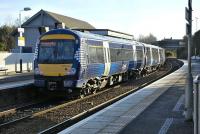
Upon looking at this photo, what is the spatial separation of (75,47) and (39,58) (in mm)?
1792

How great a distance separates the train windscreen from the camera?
20375 mm

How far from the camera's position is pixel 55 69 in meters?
20.3

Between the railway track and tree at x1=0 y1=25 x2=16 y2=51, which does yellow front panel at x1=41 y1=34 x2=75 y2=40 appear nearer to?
the railway track

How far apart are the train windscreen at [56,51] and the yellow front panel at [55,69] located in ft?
0.77

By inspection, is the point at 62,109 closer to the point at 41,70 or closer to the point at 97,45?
the point at 41,70

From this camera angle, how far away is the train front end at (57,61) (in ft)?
65.6

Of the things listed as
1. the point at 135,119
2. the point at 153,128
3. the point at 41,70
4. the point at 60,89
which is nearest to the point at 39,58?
the point at 41,70

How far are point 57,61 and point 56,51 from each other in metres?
0.53

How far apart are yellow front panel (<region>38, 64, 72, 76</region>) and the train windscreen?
0.23 m

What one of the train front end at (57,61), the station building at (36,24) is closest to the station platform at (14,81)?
the train front end at (57,61)

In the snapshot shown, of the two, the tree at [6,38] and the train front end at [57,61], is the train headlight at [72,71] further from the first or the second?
the tree at [6,38]

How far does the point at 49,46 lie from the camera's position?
2084 centimetres

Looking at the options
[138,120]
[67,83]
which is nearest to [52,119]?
[138,120]

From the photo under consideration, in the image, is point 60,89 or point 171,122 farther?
point 60,89
